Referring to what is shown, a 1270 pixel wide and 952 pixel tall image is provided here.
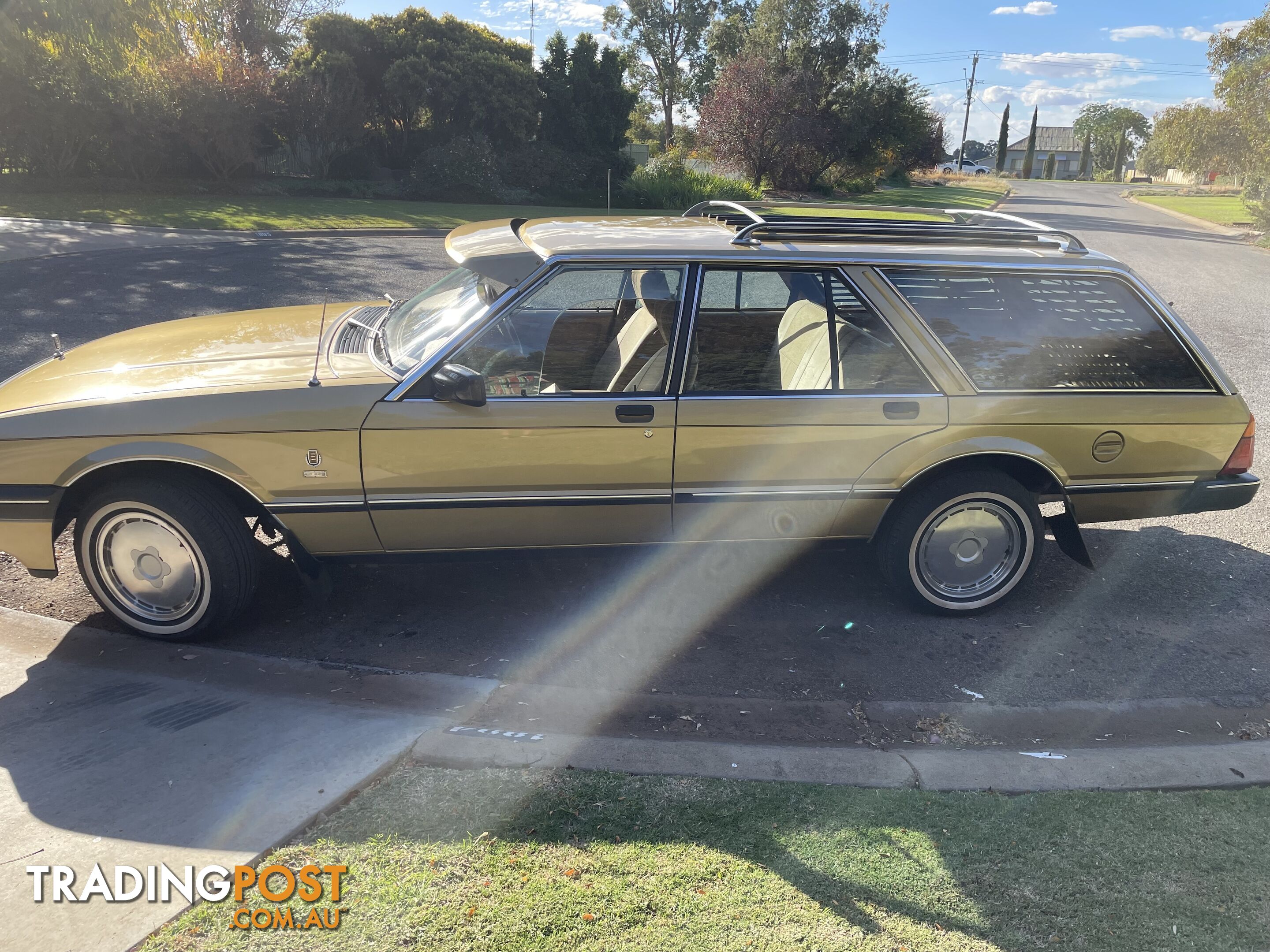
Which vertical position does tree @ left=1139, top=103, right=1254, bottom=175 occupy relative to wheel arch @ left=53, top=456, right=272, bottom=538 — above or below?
above

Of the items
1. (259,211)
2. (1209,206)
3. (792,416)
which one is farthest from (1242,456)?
(1209,206)

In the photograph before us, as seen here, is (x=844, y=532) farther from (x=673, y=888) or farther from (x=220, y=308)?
(x=220, y=308)

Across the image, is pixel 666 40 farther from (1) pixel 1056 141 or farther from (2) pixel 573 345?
(1) pixel 1056 141

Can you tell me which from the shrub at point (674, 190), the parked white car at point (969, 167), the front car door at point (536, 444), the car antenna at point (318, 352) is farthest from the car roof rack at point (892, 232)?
the parked white car at point (969, 167)

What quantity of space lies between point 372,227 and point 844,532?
17.0m

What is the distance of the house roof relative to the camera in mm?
107244

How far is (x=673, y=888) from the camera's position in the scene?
2.47m

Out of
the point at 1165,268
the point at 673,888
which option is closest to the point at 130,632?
the point at 673,888

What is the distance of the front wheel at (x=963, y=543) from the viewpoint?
4.02 meters

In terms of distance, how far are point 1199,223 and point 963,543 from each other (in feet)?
120

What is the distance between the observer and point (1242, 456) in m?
4.18

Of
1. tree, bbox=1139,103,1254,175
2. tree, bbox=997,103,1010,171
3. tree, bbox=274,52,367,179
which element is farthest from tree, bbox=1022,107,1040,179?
tree, bbox=274,52,367,179

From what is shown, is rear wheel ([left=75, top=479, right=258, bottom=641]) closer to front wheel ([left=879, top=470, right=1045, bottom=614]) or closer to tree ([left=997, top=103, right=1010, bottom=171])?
front wheel ([left=879, top=470, right=1045, bottom=614])

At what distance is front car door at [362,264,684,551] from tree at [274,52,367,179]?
963 inches
